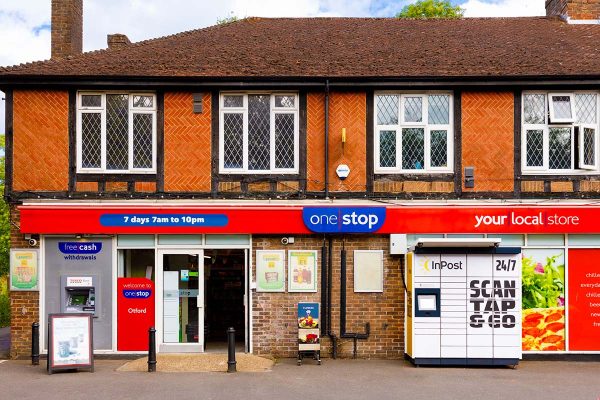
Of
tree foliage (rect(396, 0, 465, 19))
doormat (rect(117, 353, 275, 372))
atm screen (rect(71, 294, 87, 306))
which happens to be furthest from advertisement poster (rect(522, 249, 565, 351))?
tree foliage (rect(396, 0, 465, 19))

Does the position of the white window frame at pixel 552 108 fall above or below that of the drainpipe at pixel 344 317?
above

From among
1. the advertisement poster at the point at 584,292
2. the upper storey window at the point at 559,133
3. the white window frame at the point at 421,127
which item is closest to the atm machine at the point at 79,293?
the white window frame at the point at 421,127

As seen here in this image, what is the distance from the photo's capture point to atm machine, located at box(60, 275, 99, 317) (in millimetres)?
13219

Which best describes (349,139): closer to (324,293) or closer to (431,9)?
(324,293)

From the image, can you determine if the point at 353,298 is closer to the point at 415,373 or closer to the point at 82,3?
the point at 415,373

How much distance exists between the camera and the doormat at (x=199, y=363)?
11805 mm

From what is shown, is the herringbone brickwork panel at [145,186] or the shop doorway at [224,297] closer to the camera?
the herringbone brickwork panel at [145,186]

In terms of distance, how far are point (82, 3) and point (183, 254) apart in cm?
738

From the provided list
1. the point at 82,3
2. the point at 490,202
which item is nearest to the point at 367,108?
the point at 490,202

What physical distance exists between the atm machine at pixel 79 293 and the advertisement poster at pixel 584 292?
9608mm

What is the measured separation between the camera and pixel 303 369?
39.2 ft

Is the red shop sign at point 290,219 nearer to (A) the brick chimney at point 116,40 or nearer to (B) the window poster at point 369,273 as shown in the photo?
(B) the window poster at point 369,273

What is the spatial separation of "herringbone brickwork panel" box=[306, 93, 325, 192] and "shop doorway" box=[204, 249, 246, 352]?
2.20 metres

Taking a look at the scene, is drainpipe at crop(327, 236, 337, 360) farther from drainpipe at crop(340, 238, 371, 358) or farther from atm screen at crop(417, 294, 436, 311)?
atm screen at crop(417, 294, 436, 311)
